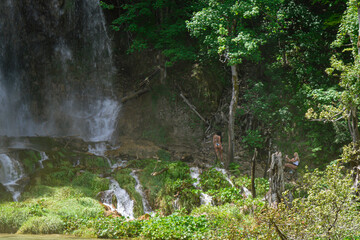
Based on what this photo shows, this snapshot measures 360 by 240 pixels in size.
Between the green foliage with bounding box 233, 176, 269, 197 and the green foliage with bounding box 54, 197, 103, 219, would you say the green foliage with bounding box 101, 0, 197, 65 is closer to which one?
the green foliage with bounding box 233, 176, 269, 197

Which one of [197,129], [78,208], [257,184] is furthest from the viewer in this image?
[197,129]

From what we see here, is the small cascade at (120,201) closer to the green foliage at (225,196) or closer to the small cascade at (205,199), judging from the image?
the small cascade at (205,199)

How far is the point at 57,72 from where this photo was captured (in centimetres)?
1842

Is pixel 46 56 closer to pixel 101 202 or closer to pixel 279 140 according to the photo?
pixel 101 202

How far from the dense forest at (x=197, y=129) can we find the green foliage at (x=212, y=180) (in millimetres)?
56

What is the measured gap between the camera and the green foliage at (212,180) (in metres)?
11.3

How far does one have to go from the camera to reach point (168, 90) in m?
18.4

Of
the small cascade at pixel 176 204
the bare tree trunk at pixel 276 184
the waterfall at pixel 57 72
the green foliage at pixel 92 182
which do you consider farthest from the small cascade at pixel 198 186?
the waterfall at pixel 57 72

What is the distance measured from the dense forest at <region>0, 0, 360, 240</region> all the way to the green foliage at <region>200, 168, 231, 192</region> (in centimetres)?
6

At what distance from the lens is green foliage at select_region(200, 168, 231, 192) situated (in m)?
11.3

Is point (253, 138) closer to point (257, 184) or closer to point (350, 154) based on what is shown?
point (257, 184)

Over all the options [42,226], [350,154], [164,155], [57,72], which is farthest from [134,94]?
[350,154]

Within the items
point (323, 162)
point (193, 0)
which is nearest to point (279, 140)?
point (323, 162)

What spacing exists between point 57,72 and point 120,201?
10347 millimetres
